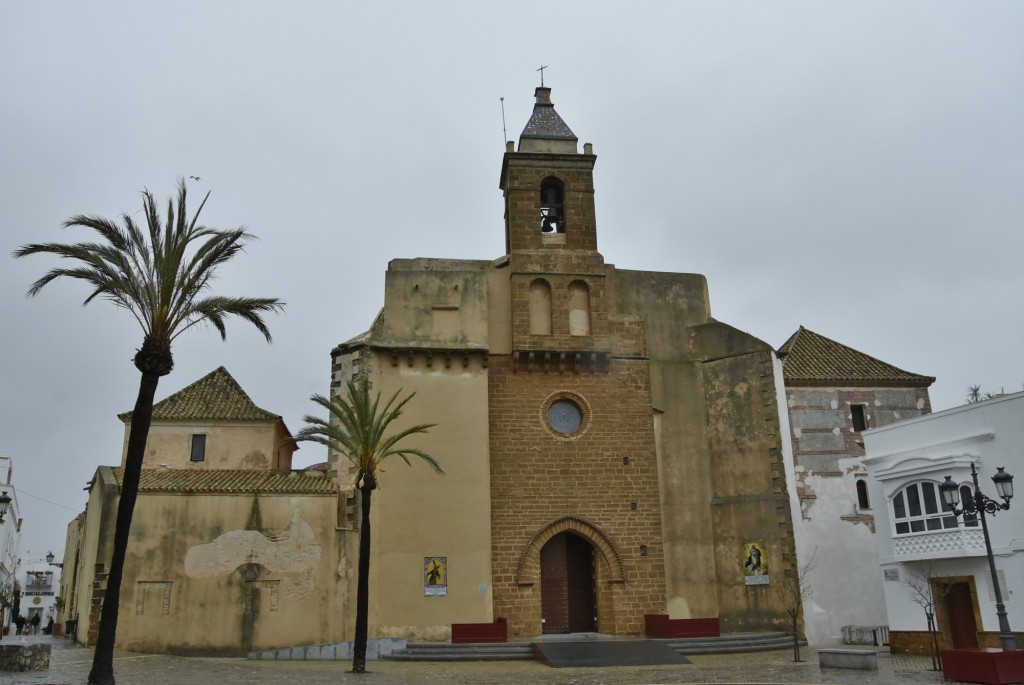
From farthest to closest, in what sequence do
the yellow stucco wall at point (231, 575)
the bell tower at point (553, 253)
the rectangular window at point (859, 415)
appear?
the rectangular window at point (859, 415) < the bell tower at point (553, 253) < the yellow stucco wall at point (231, 575)

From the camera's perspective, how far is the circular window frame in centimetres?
2639

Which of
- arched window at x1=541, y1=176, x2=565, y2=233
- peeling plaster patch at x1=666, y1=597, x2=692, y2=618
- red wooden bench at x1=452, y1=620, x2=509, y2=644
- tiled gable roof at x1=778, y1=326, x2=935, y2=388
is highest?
arched window at x1=541, y1=176, x2=565, y2=233

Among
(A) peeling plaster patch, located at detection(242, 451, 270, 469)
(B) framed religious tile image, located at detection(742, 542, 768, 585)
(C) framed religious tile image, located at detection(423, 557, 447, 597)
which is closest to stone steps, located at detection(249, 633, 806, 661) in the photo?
(C) framed religious tile image, located at detection(423, 557, 447, 597)

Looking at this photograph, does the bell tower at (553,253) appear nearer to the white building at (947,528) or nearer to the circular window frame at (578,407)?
the circular window frame at (578,407)

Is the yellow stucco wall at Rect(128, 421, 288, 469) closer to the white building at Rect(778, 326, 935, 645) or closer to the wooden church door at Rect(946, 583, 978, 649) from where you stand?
the white building at Rect(778, 326, 935, 645)

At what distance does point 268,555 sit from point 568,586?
8.74m

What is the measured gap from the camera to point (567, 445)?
1033 inches

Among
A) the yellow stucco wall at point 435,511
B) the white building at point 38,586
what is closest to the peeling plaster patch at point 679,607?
the yellow stucco wall at point 435,511

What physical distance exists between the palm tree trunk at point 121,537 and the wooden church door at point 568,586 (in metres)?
13.6

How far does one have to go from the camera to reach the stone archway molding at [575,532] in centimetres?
2492

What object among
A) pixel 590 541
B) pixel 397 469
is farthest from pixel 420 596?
pixel 590 541

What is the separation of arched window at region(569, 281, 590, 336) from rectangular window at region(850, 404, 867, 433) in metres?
10.5

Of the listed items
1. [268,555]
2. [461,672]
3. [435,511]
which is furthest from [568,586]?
[268,555]

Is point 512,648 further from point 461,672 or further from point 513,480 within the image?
point 513,480
